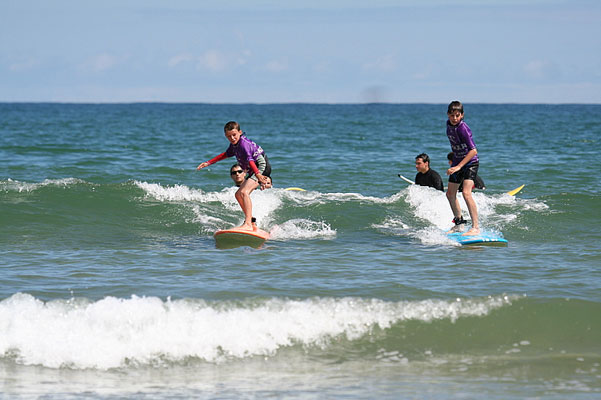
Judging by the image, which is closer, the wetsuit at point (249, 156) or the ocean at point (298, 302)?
the ocean at point (298, 302)

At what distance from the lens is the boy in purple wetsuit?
35.8 ft

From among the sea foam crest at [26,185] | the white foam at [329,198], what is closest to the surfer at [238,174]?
the white foam at [329,198]

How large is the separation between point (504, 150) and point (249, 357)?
1070 inches

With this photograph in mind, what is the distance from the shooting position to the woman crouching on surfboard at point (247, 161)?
1141cm

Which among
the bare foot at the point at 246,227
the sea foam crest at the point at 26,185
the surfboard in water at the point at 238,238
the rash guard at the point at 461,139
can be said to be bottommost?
the surfboard in water at the point at 238,238

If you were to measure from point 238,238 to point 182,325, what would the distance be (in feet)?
13.5

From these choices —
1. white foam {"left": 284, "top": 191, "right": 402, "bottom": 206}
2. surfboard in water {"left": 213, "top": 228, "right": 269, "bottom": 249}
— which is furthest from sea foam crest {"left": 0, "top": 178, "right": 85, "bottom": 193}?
surfboard in water {"left": 213, "top": 228, "right": 269, "bottom": 249}

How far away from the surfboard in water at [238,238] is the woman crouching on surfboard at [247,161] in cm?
14

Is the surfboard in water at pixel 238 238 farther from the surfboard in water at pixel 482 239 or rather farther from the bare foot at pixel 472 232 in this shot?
the bare foot at pixel 472 232

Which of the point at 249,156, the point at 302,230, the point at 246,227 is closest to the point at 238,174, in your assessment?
the point at 249,156

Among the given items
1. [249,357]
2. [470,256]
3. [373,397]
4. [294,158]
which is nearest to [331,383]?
[373,397]

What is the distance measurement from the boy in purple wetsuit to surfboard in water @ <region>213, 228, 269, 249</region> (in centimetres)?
318

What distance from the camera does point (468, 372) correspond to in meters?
6.87

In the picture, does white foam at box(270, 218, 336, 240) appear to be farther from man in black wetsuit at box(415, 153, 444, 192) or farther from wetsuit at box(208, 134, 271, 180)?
man in black wetsuit at box(415, 153, 444, 192)
